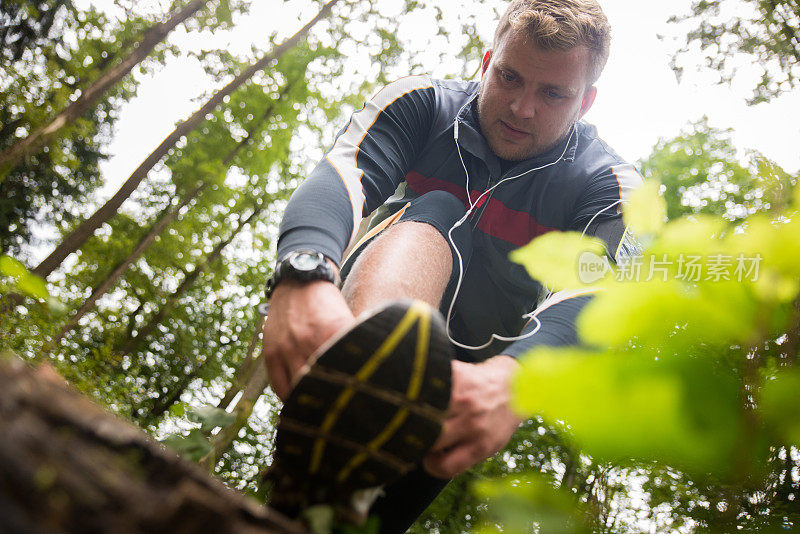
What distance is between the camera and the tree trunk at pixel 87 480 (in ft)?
1.17

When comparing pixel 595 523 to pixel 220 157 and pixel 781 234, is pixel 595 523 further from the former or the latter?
pixel 220 157

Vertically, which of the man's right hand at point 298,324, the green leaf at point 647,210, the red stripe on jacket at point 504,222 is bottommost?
the green leaf at point 647,210

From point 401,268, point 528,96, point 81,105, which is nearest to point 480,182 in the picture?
point 528,96

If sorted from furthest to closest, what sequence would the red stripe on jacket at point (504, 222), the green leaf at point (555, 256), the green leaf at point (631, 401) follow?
1. the red stripe on jacket at point (504, 222)
2. the green leaf at point (555, 256)
3. the green leaf at point (631, 401)

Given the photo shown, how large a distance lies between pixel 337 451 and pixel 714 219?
0.64m

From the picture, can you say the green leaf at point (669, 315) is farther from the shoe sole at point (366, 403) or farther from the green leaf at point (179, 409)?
the green leaf at point (179, 409)

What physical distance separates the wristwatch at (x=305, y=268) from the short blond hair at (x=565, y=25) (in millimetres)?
1337

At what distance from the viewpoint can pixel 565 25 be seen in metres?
1.90

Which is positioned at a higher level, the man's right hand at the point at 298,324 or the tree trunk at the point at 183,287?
the tree trunk at the point at 183,287

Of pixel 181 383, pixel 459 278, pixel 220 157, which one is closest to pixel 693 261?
pixel 459 278

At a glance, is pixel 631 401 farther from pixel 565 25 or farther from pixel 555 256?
pixel 565 25

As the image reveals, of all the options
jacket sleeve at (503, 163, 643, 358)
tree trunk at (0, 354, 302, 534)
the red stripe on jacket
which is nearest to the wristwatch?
jacket sleeve at (503, 163, 643, 358)

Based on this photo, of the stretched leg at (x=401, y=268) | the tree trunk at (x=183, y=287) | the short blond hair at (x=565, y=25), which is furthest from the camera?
the tree trunk at (x=183, y=287)

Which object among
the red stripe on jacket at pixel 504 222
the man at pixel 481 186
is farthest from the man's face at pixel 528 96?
the red stripe on jacket at pixel 504 222
